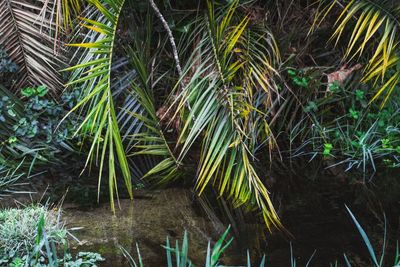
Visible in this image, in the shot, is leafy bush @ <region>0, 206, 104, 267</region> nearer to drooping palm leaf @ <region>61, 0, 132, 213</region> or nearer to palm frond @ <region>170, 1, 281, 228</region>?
drooping palm leaf @ <region>61, 0, 132, 213</region>

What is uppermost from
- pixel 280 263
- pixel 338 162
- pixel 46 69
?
pixel 46 69

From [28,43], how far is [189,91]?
1.50m

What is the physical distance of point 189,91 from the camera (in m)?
3.81

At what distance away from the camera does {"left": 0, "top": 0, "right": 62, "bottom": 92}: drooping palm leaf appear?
4289mm

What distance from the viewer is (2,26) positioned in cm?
430

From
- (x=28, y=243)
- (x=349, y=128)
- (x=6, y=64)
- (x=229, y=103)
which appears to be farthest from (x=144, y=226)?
(x=349, y=128)

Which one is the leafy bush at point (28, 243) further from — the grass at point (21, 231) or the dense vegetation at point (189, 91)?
the dense vegetation at point (189, 91)

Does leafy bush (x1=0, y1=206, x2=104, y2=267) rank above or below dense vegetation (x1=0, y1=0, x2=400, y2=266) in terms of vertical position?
below

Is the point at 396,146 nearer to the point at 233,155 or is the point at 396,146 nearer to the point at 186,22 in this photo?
the point at 233,155

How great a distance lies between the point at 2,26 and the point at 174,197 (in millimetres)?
2026

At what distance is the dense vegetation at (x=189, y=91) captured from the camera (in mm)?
3873

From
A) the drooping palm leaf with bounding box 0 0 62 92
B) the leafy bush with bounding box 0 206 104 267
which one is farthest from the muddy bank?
the drooping palm leaf with bounding box 0 0 62 92

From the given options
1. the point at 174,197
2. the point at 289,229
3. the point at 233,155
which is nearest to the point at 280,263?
the point at 289,229

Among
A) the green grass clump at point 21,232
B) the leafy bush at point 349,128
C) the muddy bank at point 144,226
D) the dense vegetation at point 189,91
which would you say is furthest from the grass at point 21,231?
the leafy bush at point 349,128
